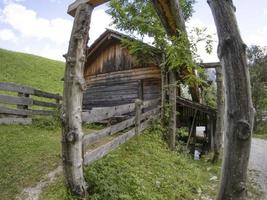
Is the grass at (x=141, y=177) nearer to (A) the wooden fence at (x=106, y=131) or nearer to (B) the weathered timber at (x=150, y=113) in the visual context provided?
→ (A) the wooden fence at (x=106, y=131)

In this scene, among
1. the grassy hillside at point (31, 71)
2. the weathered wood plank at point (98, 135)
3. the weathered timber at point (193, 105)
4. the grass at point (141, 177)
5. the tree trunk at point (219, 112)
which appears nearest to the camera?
the grass at point (141, 177)

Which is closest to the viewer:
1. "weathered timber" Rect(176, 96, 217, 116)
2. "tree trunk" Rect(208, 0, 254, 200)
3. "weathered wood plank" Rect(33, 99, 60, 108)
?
"tree trunk" Rect(208, 0, 254, 200)

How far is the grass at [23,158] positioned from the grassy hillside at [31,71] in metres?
17.1

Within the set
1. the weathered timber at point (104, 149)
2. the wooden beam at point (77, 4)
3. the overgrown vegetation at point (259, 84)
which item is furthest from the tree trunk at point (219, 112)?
the overgrown vegetation at point (259, 84)

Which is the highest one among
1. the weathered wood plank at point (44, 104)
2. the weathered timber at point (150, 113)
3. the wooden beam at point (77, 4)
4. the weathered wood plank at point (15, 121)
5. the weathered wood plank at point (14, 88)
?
the wooden beam at point (77, 4)

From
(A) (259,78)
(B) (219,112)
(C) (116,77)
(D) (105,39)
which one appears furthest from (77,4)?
(A) (259,78)

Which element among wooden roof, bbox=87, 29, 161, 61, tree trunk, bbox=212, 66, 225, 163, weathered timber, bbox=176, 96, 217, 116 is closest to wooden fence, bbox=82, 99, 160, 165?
tree trunk, bbox=212, 66, 225, 163

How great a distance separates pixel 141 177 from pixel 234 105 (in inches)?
188

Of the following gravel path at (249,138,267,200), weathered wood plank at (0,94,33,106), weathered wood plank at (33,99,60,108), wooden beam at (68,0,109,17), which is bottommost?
gravel path at (249,138,267,200)

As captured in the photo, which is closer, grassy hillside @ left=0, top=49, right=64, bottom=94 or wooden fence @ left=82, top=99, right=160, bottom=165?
wooden fence @ left=82, top=99, right=160, bottom=165

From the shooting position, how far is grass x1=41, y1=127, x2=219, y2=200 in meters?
5.20

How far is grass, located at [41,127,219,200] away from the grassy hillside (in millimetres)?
19317

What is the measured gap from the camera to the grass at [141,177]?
520 centimetres

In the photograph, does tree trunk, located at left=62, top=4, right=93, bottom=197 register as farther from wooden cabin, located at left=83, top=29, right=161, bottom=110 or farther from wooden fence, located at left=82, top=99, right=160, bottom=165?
wooden cabin, located at left=83, top=29, right=161, bottom=110
